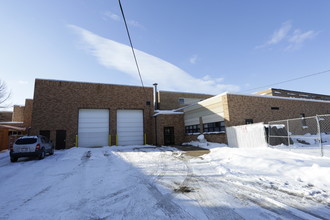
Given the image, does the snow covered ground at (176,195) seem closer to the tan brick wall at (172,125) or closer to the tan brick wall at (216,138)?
the tan brick wall at (216,138)

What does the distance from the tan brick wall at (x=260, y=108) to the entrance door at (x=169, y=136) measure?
26.9ft

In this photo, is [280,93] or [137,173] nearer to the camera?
[137,173]

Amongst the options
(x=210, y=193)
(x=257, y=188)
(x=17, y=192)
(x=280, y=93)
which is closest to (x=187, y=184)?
(x=210, y=193)

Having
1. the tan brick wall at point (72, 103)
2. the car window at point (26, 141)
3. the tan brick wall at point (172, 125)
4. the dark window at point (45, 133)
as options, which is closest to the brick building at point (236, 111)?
the tan brick wall at point (172, 125)

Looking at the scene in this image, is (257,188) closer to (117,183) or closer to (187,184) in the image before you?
(187,184)

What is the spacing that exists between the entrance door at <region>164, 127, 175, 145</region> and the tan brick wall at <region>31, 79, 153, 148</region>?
8.65 feet

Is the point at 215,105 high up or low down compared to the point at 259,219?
up

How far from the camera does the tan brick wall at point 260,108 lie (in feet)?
52.1

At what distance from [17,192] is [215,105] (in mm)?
15950

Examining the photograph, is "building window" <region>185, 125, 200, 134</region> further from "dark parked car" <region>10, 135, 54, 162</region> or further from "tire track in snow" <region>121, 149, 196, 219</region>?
"dark parked car" <region>10, 135, 54, 162</region>

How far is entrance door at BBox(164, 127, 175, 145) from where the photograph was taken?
71.0ft

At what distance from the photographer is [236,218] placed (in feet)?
11.0

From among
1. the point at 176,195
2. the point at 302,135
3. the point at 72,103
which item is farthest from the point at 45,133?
the point at 302,135

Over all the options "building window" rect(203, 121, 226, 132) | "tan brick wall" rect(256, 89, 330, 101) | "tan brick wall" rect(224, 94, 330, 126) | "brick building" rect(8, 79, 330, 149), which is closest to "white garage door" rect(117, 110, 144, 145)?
"brick building" rect(8, 79, 330, 149)
